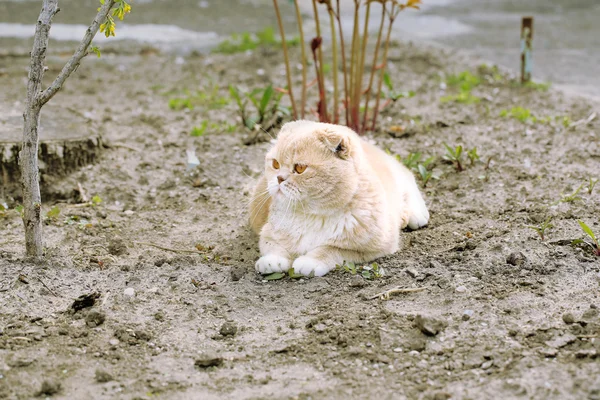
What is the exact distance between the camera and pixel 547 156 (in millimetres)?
4793

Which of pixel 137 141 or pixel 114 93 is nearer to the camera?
pixel 137 141

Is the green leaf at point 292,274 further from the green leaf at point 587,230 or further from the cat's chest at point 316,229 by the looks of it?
the green leaf at point 587,230

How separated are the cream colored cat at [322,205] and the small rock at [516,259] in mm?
563

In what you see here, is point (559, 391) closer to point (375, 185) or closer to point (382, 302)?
point (382, 302)

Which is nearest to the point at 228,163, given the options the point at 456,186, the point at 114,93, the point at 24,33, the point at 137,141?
the point at 137,141

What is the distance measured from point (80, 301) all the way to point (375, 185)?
147cm

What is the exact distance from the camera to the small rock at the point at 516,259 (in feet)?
10.8

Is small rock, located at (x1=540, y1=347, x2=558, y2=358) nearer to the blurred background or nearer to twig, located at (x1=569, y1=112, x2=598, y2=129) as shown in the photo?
twig, located at (x1=569, y1=112, x2=598, y2=129)

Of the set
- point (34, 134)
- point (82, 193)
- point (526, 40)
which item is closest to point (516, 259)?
point (34, 134)

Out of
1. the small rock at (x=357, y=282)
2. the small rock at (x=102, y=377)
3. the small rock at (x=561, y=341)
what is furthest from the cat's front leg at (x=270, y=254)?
the small rock at (x=561, y=341)

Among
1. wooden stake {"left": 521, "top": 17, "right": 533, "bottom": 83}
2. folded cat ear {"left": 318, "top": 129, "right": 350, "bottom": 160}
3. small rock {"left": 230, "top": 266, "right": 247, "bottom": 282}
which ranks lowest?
small rock {"left": 230, "top": 266, "right": 247, "bottom": 282}

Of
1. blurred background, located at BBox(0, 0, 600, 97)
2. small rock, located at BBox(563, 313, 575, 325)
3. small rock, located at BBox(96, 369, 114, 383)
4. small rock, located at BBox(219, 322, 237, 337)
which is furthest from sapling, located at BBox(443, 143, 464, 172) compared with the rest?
small rock, located at BBox(96, 369, 114, 383)

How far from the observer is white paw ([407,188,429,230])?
3927 millimetres

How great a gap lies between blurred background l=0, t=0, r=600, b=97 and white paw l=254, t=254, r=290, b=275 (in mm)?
4196
